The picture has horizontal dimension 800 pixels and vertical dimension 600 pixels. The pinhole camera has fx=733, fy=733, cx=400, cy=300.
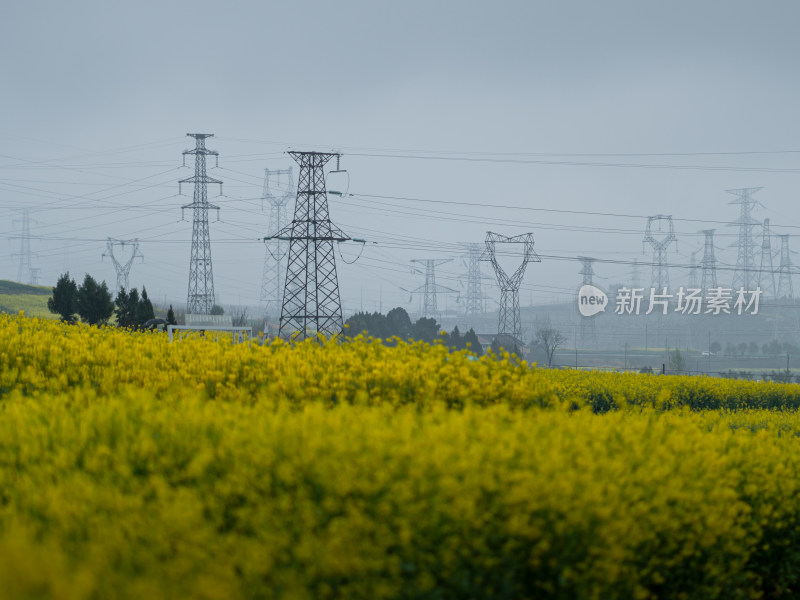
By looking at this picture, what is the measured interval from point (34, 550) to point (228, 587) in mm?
705

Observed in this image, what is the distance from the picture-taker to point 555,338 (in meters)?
65.9

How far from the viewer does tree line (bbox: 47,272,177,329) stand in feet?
119

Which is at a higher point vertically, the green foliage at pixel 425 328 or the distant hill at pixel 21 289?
the distant hill at pixel 21 289

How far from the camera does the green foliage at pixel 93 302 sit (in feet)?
119

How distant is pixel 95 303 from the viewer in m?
36.8

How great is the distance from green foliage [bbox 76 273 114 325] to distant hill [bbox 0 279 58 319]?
12219 mm

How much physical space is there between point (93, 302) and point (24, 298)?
70.1ft

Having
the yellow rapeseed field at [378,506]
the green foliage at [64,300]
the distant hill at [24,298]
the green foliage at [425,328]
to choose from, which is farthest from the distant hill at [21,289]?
the yellow rapeseed field at [378,506]

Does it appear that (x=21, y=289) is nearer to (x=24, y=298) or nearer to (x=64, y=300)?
(x=24, y=298)

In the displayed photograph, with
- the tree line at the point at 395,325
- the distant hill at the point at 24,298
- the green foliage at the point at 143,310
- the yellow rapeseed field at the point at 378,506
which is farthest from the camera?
the tree line at the point at 395,325

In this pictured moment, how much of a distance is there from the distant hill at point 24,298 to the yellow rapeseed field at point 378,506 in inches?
1892

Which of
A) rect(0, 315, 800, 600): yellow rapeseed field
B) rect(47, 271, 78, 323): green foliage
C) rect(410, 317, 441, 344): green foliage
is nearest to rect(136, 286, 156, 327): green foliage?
rect(47, 271, 78, 323): green foliage

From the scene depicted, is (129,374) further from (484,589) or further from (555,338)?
(555,338)

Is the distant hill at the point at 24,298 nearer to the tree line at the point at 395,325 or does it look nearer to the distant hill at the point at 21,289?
the distant hill at the point at 21,289
